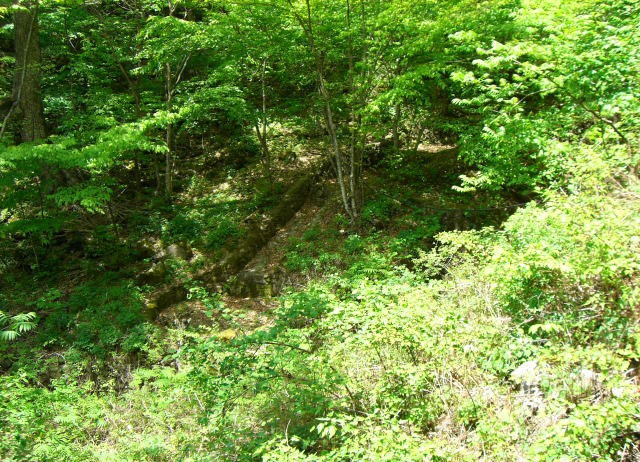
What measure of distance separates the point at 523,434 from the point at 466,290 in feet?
6.94

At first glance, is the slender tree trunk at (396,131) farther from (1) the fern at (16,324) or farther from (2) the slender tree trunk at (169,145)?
(1) the fern at (16,324)

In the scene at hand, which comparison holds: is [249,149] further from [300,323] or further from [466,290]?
[466,290]

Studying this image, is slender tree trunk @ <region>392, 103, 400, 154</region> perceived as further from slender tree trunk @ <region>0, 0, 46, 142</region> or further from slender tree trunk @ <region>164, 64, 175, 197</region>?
slender tree trunk @ <region>0, 0, 46, 142</region>

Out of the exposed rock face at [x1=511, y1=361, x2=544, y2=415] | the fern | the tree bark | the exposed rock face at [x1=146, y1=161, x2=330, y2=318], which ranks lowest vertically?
the exposed rock face at [x1=146, y1=161, x2=330, y2=318]

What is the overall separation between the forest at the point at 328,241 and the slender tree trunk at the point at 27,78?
0.05 metres

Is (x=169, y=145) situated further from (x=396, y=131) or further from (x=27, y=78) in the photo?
(x=396, y=131)

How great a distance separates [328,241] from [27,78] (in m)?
7.93

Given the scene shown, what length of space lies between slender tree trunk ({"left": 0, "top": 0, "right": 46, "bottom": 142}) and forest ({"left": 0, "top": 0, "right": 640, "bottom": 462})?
50 mm

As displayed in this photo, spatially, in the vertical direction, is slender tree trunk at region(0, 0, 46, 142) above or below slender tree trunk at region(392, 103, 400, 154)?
above

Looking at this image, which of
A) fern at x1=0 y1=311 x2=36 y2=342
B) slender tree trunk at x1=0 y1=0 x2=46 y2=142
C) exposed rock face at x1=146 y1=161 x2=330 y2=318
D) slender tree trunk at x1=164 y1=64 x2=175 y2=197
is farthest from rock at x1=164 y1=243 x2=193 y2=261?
fern at x1=0 y1=311 x2=36 y2=342

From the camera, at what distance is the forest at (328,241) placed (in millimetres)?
3104

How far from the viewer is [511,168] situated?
6539 mm

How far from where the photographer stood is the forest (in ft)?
10.2

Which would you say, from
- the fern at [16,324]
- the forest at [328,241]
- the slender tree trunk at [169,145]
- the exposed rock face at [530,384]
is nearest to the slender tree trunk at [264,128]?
the forest at [328,241]
